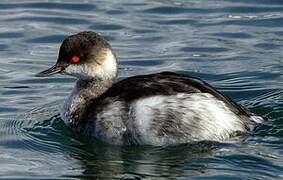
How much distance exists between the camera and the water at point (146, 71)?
9.07m

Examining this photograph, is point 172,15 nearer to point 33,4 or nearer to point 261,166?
point 33,4

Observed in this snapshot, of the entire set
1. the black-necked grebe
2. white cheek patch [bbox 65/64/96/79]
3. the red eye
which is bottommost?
the black-necked grebe

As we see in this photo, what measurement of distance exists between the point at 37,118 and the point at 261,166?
8.75 ft

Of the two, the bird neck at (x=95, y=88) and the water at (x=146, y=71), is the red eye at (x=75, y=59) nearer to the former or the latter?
the bird neck at (x=95, y=88)

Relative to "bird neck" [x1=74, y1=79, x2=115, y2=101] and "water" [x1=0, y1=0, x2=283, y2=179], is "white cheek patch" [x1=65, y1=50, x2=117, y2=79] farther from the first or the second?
"water" [x1=0, y1=0, x2=283, y2=179]

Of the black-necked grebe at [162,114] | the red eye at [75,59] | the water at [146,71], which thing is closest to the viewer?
the water at [146,71]

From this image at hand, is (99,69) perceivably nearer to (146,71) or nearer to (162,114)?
(162,114)

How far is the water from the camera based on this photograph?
9.07m

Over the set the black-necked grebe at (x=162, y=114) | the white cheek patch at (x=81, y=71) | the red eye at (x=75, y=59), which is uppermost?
the red eye at (x=75, y=59)

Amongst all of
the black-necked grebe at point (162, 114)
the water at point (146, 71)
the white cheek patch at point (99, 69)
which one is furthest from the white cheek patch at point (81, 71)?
the water at point (146, 71)

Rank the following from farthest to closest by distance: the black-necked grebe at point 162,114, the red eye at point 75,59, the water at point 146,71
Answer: the red eye at point 75,59, the black-necked grebe at point 162,114, the water at point 146,71

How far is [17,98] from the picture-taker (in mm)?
11344

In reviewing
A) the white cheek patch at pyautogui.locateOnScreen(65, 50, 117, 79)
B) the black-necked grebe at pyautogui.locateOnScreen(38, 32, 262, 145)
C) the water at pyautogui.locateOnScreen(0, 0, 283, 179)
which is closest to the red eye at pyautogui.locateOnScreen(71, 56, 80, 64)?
the white cheek patch at pyautogui.locateOnScreen(65, 50, 117, 79)

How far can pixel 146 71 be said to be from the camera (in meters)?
12.3
